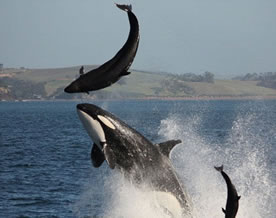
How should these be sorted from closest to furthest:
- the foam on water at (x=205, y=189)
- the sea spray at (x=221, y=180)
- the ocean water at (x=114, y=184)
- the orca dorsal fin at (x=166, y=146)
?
the orca dorsal fin at (x=166, y=146) < the foam on water at (x=205, y=189) < the ocean water at (x=114, y=184) < the sea spray at (x=221, y=180)

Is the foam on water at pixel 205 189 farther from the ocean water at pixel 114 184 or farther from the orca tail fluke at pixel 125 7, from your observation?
the orca tail fluke at pixel 125 7

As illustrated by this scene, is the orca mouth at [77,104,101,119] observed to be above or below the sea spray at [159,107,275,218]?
above

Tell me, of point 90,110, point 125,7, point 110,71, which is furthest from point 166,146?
point 125,7

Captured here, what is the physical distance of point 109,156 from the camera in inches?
683

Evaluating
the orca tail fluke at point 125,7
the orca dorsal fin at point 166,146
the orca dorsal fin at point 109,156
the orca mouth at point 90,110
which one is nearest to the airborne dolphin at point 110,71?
the orca tail fluke at point 125,7

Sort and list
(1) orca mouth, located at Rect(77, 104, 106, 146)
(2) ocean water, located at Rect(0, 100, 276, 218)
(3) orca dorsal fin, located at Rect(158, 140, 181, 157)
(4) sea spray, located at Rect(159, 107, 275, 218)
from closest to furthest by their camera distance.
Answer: (1) orca mouth, located at Rect(77, 104, 106, 146) < (3) orca dorsal fin, located at Rect(158, 140, 181, 157) < (2) ocean water, located at Rect(0, 100, 276, 218) < (4) sea spray, located at Rect(159, 107, 275, 218)

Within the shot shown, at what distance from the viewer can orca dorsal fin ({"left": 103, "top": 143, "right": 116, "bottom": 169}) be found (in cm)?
1725

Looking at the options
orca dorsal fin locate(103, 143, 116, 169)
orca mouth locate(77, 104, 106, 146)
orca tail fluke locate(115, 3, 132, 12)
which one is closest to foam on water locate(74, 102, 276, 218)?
orca dorsal fin locate(103, 143, 116, 169)

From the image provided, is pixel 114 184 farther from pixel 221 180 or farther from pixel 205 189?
pixel 221 180

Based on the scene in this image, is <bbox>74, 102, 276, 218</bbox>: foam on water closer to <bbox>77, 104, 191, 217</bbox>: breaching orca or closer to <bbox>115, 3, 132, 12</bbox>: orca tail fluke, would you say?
<bbox>77, 104, 191, 217</bbox>: breaching orca

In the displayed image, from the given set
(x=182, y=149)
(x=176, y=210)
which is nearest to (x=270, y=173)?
(x=182, y=149)

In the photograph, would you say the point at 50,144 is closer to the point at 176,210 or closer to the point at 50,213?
the point at 50,213

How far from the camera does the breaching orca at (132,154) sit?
57.3 feet

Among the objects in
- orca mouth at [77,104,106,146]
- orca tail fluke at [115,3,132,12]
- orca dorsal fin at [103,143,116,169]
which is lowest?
orca dorsal fin at [103,143,116,169]
